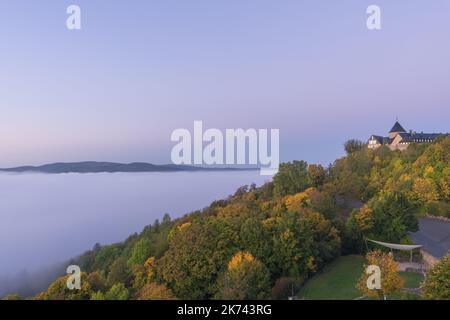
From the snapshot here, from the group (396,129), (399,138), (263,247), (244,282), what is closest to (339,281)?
(263,247)

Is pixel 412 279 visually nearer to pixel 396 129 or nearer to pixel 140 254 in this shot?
pixel 140 254

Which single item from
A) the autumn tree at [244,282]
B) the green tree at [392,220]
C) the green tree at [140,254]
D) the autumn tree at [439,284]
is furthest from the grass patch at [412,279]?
the green tree at [140,254]

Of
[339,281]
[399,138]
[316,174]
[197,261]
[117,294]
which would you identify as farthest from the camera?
[399,138]

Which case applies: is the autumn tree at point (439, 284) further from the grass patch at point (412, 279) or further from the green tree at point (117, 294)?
the green tree at point (117, 294)

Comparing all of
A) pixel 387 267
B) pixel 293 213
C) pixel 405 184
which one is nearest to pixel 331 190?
pixel 405 184

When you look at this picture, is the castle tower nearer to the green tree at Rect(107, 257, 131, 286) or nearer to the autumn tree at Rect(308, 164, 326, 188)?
the autumn tree at Rect(308, 164, 326, 188)
